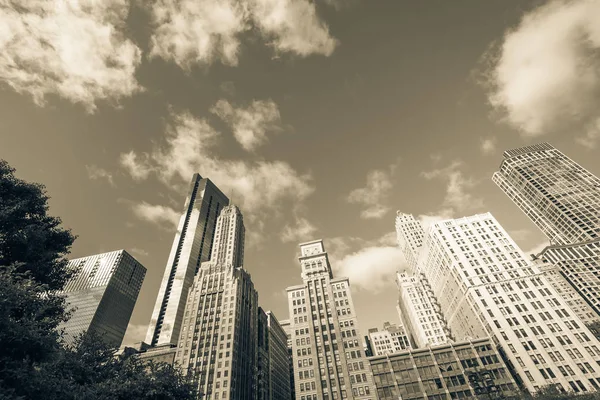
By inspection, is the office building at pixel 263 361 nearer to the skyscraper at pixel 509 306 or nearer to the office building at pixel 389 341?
the skyscraper at pixel 509 306

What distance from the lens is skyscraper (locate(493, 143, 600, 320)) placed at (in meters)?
129

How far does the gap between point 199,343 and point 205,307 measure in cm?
1459

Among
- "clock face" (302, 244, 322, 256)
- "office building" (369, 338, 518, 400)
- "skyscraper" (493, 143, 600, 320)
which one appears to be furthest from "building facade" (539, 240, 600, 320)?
"clock face" (302, 244, 322, 256)

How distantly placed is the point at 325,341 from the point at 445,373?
3491 cm

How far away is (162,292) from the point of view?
555 feet

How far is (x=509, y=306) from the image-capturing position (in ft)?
285

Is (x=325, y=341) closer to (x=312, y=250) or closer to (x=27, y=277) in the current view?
(x=312, y=250)

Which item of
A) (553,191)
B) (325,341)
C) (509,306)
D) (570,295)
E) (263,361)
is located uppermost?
(553,191)

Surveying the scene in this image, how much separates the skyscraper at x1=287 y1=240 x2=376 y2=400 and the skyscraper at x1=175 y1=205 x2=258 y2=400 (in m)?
25.8

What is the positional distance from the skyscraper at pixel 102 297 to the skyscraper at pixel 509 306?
610 feet

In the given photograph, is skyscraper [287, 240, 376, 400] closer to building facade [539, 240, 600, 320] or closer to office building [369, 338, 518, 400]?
office building [369, 338, 518, 400]

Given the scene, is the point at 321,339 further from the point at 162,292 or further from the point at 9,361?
the point at 162,292

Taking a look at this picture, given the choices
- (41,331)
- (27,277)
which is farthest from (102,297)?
(41,331)

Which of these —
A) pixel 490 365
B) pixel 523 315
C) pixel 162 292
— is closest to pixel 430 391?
pixel 490 365
